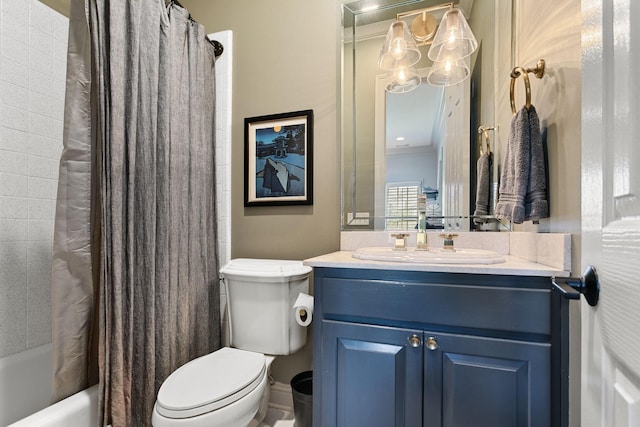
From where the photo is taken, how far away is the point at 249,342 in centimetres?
155

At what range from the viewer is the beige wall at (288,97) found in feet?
5.65

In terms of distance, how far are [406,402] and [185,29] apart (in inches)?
78.1

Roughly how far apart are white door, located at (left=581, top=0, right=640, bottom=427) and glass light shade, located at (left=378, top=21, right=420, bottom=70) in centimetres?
113

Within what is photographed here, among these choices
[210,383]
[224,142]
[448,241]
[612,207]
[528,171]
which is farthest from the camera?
[224,142]

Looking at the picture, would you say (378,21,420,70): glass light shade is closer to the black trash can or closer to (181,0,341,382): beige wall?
(181,0,341,382): beige wall

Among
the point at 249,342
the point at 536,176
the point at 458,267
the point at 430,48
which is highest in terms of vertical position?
the point at 430,48

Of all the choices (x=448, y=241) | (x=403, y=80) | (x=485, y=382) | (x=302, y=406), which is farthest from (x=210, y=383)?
(x=403, y=80)

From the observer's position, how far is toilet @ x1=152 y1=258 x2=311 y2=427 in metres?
1.14

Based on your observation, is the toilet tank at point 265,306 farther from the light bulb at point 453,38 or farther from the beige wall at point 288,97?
the light bulb at point 453,38

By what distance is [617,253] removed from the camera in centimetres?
40

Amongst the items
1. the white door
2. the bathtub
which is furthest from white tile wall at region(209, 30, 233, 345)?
the white door

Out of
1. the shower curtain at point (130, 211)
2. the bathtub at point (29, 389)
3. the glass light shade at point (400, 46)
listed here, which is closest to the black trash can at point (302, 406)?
the shower curtain at point (130, 211)

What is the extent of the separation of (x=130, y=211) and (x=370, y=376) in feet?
3.67

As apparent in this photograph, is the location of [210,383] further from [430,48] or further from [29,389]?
[430,48]
